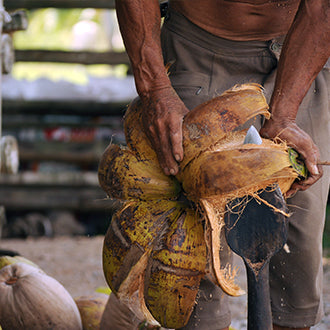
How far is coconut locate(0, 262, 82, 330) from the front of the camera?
2365 millimetres

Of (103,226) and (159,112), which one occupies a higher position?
(159,112)

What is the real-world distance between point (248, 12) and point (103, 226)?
16.2 feet

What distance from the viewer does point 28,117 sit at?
22.3ft

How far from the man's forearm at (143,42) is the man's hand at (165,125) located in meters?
0.06

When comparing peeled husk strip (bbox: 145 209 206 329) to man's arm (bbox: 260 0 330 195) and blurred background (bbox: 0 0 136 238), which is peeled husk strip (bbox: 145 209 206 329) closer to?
man's arm (bbox: 260 0 330 195)

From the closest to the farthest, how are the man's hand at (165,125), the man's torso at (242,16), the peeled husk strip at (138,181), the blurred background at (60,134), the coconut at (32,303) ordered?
the man's hand at (165,125) < the peeled husk strip at (138,181) < the man's torso at (242,16) < the coconut at (32,303) < the blurred background at (60,134)

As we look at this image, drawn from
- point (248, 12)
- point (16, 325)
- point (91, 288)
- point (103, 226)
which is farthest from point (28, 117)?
point (248, 12)

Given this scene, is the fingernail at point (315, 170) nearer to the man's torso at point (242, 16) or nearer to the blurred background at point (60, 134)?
the man's torso at point (242, 16)

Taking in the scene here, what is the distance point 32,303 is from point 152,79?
1.16m

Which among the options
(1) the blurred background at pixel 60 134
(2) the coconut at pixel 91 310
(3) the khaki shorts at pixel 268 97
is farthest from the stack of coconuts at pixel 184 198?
(1) the blurred background at pixel 60 134

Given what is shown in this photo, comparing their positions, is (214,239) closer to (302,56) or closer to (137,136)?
(137,136)

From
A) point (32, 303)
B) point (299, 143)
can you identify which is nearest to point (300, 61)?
point (299, 143)

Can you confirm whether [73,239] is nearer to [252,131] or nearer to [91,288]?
[91,288]

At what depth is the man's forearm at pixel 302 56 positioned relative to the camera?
177cm
